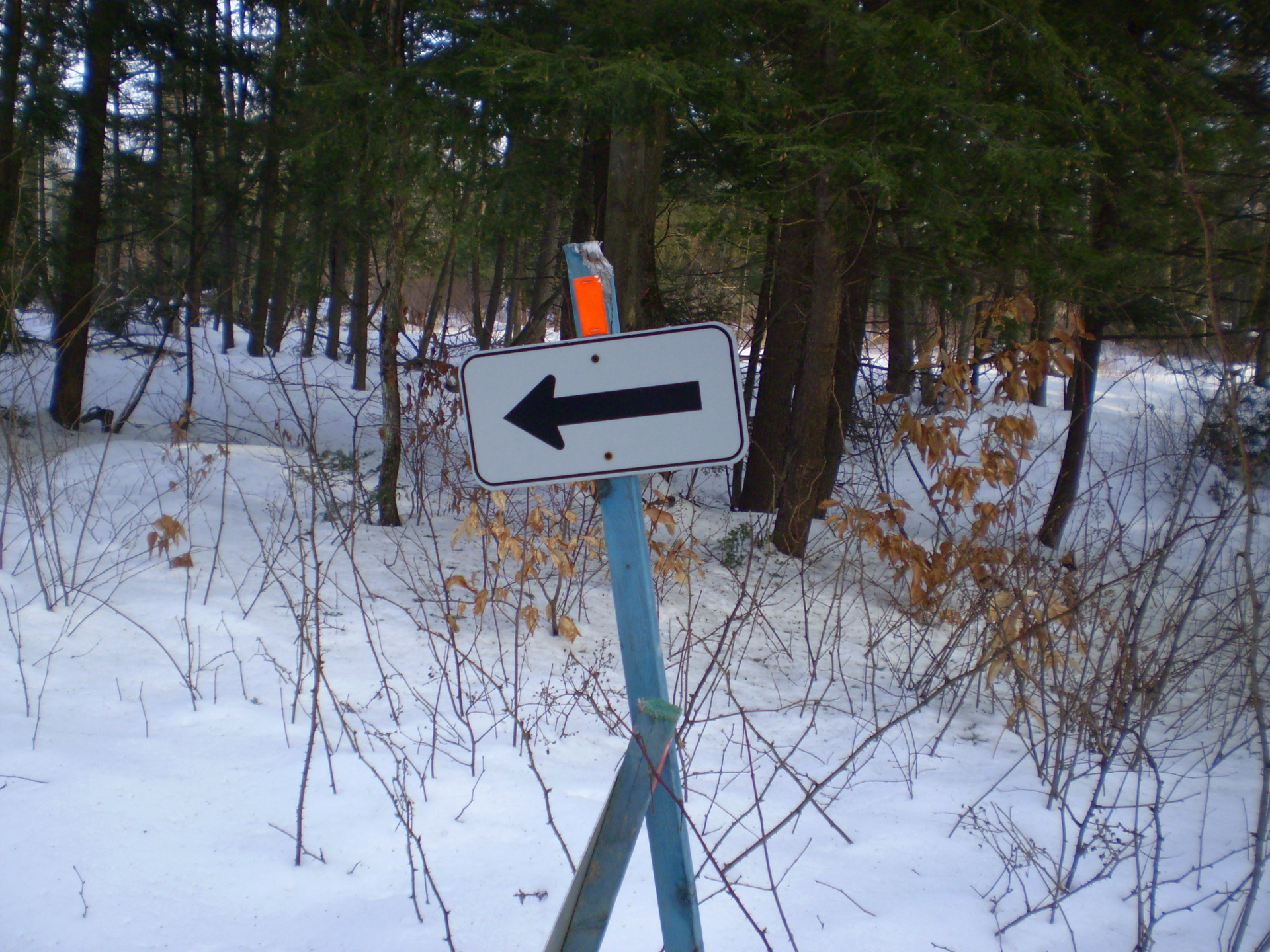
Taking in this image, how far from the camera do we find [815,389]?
7.47 m

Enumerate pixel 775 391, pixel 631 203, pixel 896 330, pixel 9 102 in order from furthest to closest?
pixel 896 330 → pixel 775 391 → pixel 9 102 → pixel 631 203

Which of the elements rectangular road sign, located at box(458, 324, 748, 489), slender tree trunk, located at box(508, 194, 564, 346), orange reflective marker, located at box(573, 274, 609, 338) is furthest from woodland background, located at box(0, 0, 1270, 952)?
slender tree trunk, located at box(508, 194, 564, 346)

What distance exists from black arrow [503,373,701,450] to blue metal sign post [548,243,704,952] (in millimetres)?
120

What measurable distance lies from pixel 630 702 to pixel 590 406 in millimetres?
556

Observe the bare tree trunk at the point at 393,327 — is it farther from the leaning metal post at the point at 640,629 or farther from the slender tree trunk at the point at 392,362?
the leaning metal post at the point at 640,629

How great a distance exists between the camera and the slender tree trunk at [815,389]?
279 inches

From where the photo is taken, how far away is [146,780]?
300 cm

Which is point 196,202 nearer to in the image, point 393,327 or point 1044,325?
point 393,327

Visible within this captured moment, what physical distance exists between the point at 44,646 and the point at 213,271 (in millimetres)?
12740

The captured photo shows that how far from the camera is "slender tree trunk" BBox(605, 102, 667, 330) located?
20.0 feet

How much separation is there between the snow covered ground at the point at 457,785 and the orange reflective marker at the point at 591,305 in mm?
1067

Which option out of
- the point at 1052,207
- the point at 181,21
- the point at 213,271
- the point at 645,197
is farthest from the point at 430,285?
the point at 1052,207

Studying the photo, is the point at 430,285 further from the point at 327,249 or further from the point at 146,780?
the point at 146,780

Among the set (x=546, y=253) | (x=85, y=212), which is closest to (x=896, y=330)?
(x=546, y=253)
